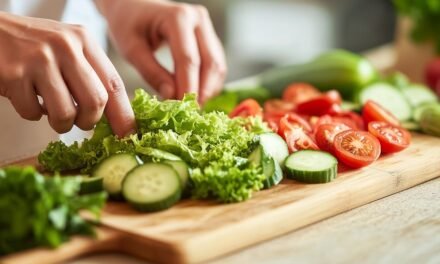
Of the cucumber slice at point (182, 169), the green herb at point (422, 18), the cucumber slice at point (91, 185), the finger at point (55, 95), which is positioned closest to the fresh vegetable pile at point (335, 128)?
the cucumber slice at point (182, 169)

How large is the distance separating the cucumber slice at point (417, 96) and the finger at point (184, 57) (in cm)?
102

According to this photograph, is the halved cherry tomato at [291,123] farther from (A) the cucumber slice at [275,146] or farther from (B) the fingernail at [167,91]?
(B) the fingernail at [167,91]

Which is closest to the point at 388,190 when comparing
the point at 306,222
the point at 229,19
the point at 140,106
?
the point at 306,222

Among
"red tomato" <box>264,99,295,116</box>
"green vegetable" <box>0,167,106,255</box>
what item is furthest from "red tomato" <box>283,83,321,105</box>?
"green vegetable" <box>0,167,106,255</box>

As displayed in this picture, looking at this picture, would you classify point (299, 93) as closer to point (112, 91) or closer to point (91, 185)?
point (112, 91)

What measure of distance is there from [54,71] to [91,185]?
12.7 inches

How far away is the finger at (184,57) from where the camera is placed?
298 centimetres

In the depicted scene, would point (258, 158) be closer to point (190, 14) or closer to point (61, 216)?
point (61, 216)

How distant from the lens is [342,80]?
11.9 ft

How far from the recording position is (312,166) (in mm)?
2436

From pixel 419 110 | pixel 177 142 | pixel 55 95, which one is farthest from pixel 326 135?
pixel 55 95

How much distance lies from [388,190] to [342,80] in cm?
122

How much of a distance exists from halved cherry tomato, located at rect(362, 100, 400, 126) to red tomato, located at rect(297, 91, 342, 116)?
104mm

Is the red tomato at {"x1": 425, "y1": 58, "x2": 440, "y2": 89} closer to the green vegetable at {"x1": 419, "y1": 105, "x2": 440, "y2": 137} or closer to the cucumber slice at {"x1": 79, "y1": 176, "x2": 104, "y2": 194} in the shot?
the green vegetable at {"x1": 419, "y1": 105, "x2": 440, "y2": 137}
